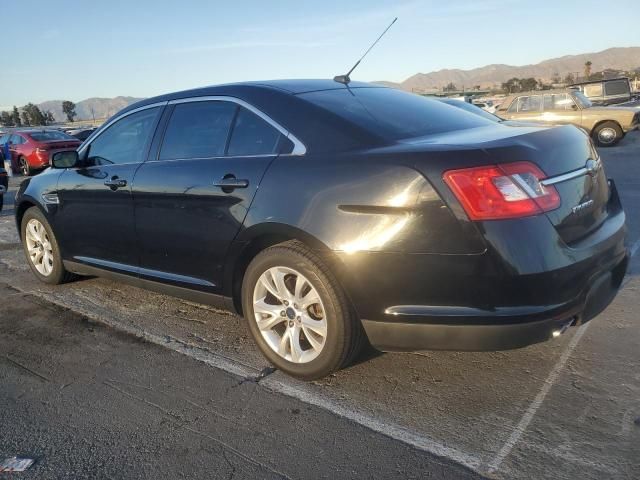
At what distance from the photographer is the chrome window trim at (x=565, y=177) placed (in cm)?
261

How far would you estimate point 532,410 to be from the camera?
2.69 meters

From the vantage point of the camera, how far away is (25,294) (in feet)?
16.4

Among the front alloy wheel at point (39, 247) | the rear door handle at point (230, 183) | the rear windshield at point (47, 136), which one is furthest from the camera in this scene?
the rear windshield at point (47, 136)

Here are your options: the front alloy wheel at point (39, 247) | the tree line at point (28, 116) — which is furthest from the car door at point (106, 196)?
the tree line at point (28, 116)

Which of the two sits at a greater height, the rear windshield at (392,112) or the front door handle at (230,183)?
the rear windshield at (392,112)

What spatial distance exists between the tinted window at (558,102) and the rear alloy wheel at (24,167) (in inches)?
587

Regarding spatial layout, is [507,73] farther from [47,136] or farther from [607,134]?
[47,136]

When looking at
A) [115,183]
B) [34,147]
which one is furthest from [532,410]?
[34,147]

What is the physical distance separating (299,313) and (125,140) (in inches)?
84.4

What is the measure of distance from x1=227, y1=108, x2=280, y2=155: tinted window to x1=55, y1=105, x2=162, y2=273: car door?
898 mm

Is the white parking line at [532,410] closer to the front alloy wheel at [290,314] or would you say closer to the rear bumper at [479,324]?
the rear bumper at [479,324]

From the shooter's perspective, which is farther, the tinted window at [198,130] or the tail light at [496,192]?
the tinted window at [198,130]

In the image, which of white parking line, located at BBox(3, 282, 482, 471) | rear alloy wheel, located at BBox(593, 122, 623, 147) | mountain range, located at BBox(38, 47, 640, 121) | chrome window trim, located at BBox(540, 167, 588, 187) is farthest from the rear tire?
mountain range, located at BBox(38, 47, 640, 121)

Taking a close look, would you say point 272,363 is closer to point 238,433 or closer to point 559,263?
point 238,433
